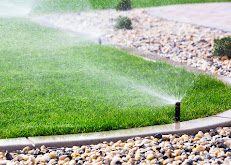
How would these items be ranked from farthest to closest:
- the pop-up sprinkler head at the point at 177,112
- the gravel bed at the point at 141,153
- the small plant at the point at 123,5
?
the small plant at the point at 123,5
the pop-up sprinkler head at the point at 177,112
the gravel bed at the point at 141,153

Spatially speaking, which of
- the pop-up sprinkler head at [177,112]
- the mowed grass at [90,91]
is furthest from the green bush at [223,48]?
the pop-up sprinkler head at [177,112]

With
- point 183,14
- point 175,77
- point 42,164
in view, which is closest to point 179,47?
point 175,77

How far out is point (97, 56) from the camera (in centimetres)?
641

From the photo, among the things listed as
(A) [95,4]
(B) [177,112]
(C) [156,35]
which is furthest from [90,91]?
(A) [95,4]

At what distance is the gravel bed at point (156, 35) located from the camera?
662 centimetres

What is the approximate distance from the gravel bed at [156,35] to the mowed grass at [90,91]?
0.93m

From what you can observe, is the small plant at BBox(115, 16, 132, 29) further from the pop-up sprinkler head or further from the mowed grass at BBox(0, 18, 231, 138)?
the pop-up sprinkler head

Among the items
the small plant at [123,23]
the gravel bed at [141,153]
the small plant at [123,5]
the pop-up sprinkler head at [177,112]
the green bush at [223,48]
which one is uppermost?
the small plant at [123,5]

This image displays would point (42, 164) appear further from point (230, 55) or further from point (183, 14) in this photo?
point (183, 14)

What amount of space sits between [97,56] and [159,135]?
3.23 m

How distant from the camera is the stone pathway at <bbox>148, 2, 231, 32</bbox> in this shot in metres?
9.85

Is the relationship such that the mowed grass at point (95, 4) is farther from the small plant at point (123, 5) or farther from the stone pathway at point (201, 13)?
the small plant at point (123, 5)

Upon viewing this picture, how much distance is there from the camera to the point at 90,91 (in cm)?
469

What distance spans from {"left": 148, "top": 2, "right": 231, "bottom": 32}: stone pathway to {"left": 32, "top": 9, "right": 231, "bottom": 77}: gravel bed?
1.25 feet
